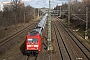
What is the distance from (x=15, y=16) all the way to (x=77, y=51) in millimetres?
52807

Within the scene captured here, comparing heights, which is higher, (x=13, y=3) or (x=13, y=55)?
(x=13, y=3)

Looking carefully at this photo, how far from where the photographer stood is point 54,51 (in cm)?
2541

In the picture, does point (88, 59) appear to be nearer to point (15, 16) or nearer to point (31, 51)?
point (31, 51)

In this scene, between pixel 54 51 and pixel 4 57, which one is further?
pixel 54 51

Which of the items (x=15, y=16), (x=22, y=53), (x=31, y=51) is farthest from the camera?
(x=15, y=16)

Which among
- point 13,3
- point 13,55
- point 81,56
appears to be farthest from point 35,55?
point 13,3

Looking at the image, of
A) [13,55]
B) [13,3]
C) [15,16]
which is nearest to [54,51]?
[13,55]

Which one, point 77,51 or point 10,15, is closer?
point 77,51

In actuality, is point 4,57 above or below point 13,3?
below

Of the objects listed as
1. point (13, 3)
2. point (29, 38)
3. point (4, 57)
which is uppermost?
point (13, 3)

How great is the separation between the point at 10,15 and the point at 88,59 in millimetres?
57621

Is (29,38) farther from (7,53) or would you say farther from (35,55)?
(7,53)

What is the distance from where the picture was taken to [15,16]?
75.9 meters

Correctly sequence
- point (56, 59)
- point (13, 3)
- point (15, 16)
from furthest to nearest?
point (13, 3) < point (15, 16) < point (56, 59)
